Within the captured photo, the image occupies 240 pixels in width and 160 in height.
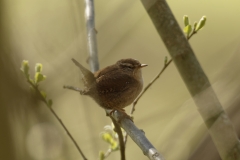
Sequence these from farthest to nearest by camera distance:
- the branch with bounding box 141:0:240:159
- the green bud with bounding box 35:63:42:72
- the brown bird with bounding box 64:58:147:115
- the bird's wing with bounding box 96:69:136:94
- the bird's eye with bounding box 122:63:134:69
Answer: the bird's eye with bounding box 122:63:134:69
the bird's wing with bounding box 96:69:136:94
the brown bird with bounding box 64:58:147:115
the green bud with bounding box 35:63:42:72
the branch with bounding box 141:0:240:159

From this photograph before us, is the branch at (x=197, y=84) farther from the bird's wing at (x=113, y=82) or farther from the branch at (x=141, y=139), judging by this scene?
the bird's wing at (x=113, y=82)

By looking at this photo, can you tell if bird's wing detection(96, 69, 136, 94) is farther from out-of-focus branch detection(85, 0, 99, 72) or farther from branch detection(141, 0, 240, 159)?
branch detection(141, 0, 240, 159)

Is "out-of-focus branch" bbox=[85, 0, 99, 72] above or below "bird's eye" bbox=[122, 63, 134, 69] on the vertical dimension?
above

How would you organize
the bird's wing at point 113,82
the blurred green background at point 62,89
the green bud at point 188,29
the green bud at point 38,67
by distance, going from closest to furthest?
the blurred green background at point 62,89, the green bud at point 38,67, the green bud at point 188,29, the bird's wing at point 113,82

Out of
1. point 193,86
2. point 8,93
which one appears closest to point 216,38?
point 193,86

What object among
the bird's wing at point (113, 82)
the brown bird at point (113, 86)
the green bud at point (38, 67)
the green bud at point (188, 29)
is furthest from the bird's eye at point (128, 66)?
the green bud at point (38, 67)

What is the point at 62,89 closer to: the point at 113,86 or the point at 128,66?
the point at 113,86

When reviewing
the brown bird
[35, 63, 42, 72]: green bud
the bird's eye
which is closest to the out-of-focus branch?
the brown bird
